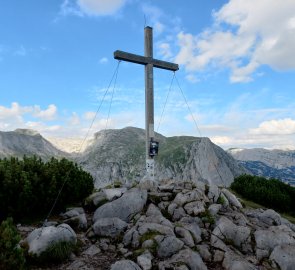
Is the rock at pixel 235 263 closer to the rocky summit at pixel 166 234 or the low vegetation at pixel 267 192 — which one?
the rocky summit at pixel 166 234

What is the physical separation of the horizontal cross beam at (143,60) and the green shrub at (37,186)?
20.0ft

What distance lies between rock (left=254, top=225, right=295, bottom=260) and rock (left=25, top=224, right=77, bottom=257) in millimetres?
6707

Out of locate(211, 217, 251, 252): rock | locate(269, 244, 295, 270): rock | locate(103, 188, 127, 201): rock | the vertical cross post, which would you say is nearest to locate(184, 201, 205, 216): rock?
locate(211, 217, 251, 252): rock

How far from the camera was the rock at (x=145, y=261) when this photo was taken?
34.1 feet

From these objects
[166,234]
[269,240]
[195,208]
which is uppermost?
[195,208]

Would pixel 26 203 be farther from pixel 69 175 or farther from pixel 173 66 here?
pixel 173 66

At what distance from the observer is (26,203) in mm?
13953

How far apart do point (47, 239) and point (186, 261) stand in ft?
14.5

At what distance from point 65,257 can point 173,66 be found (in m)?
13.1

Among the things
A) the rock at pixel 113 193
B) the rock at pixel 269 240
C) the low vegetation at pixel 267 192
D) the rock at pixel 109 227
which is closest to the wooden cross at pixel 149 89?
the rock at pixel 113 193

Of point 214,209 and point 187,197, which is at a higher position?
point 187,197

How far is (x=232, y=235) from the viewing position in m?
13.2

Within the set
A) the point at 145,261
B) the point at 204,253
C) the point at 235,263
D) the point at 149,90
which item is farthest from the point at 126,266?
the point at 149,90

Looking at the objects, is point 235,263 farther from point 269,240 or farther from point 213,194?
point 213,194
